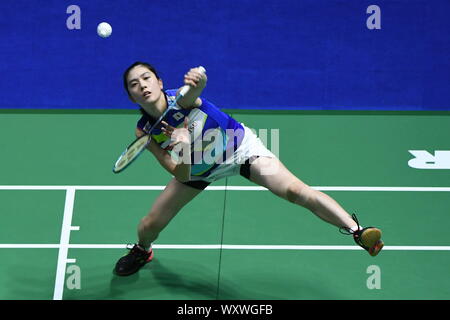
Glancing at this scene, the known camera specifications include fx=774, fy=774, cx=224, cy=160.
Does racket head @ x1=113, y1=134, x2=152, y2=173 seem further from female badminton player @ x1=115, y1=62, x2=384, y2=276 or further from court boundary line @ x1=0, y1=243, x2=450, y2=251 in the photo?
court boundary line @ x1=0, y1=243, x2=450, y2=251

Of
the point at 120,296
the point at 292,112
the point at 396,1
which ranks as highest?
the point at 396,1

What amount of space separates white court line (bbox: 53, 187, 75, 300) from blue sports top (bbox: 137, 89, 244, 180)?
1400 millimetres

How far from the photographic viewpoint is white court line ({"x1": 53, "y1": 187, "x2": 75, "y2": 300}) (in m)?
5.77

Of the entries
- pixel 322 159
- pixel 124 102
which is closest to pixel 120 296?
pixel 322 159

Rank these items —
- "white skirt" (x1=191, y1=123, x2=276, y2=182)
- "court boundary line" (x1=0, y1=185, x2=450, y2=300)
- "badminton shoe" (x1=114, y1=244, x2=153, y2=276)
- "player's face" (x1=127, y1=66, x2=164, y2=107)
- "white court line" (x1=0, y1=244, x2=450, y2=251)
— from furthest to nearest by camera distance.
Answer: "white court line" (x1=0, y1=244, x2=450, y2=251), "court boundary line" (x1=0, y1=185, x2=450, y2=300), "badminton shoe" (x1=114, y1=244, x2=153, y2=276), "white skirt" (x1=191, y1=123, x2=276, y2=182), "player's face" (x1=127, y1=66, x2=164, y2=107)

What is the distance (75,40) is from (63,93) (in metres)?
0.60

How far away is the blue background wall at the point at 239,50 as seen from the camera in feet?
27.7

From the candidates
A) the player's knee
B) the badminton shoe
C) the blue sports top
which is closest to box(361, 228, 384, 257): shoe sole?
the player's knee

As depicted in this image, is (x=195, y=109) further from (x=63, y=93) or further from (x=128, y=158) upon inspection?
(x=63, y=93)

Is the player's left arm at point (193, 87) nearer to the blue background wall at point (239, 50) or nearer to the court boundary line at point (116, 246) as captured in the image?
the court boundary line at point (116, 246)

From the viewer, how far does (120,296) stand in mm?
5703

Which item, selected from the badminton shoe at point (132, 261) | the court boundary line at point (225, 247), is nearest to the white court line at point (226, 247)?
the court boundary line at point (225, 247)

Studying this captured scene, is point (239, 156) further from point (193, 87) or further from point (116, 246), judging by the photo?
point (116, 246)

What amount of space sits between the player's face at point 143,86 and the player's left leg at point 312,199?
85cm
